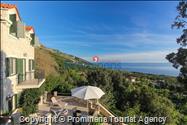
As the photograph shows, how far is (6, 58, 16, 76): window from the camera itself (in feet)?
62.2

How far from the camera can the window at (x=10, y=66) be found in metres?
19.0

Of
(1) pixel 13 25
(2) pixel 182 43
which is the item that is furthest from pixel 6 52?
(2) pixel 182 43

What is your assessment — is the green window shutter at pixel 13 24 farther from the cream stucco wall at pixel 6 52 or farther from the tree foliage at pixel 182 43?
the tree foliage at pixel 182 43

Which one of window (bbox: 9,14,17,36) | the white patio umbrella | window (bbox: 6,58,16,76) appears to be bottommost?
the white patio umbrella

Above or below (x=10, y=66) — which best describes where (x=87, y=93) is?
below

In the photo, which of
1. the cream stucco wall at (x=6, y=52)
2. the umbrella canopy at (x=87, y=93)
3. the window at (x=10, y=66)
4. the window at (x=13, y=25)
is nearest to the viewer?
the cream stucco wall at (x=6, y=52)

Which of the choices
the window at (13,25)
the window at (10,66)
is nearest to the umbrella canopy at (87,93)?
the window at (10,66)

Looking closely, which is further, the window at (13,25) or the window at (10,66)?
the window at (13,25)

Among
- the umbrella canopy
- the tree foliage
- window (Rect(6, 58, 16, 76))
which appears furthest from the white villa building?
the tree foliage

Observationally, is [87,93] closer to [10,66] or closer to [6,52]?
A: [10,66]

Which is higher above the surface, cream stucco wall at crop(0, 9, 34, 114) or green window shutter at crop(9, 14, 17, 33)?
green window shutter at crop(9, 14, 17, 33)

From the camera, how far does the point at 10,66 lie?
783 inches

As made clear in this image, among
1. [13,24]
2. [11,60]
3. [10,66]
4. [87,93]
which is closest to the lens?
[10,66]

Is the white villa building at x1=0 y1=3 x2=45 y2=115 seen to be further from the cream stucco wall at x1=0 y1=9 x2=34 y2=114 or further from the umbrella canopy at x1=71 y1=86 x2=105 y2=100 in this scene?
the umbrella canopy at x1=71 y1=86 x2=105 y2=100
